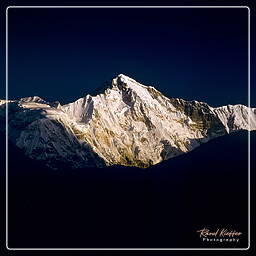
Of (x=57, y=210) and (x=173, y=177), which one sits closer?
(x=57, y=210)

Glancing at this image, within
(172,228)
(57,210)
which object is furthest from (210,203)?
(57,210)

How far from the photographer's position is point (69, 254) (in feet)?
202

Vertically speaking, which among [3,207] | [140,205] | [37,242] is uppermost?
[3,207]

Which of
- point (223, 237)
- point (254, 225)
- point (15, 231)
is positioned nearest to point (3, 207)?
point (15, 231)

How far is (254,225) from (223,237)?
1084 inches

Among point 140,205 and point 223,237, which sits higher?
point 223,237

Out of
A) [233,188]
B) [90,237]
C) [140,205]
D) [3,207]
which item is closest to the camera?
[3,207]

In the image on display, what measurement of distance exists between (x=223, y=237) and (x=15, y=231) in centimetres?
3470

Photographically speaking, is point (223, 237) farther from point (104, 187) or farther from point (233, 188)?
point (104, 187)

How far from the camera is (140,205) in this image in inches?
6319

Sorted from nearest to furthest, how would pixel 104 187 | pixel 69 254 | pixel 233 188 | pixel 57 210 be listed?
pixel 69 254, pixel 57 210, pixel 233 188, pixel 104 187
